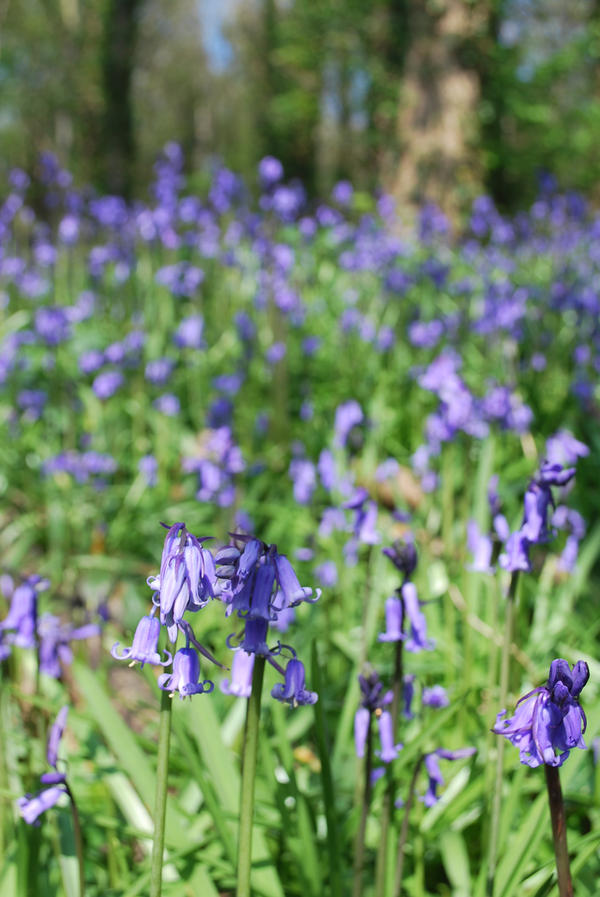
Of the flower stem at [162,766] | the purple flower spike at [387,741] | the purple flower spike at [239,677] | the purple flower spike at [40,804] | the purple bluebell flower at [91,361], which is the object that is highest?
the purple bluebell flower at [91,361]

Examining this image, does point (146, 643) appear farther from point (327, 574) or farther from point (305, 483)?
point (305, 483)

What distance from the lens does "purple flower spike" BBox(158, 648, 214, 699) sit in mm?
1030

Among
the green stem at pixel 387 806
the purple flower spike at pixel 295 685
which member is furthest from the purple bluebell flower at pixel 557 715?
the green stem at pixel 387 806

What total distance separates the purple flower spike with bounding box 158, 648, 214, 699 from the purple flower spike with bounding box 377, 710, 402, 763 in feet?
2.23

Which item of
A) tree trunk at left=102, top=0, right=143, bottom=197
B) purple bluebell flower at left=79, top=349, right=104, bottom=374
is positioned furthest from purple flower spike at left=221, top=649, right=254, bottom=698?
tree trunk at left=102, top=0, right=143, bottom=197

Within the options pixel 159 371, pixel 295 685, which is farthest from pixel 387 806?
pixel 159 371

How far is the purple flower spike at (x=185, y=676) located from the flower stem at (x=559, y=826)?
1.57ft

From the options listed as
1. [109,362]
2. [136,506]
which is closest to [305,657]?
[136,506]

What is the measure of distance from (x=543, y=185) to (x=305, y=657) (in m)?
6.29

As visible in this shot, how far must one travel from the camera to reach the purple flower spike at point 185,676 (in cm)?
103

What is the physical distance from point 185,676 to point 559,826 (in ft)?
1.83

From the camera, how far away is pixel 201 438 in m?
4.93

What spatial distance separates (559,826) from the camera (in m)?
1.13

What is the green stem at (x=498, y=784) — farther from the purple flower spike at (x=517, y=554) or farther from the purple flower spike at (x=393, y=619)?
the purple flower spike at (x=393, y=619)
